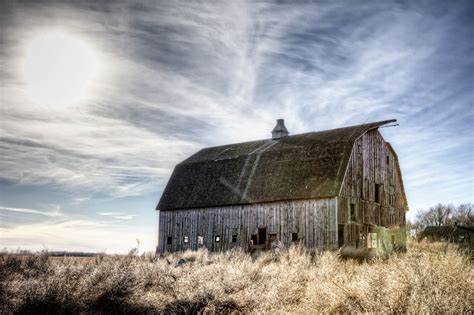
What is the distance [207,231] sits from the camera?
86.3ft

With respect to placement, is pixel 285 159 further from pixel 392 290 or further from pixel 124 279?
pixel 392 290

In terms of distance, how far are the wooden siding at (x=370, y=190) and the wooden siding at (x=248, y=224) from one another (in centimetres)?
103

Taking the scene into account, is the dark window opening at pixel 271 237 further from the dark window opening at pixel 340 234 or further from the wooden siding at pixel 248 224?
the dark window opening at pixel 340 234

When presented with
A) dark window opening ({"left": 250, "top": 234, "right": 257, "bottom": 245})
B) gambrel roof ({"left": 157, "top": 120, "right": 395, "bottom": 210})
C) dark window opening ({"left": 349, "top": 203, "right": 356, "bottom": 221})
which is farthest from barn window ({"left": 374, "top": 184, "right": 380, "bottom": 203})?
dark window opening ({"left": 250, "top": 234, "right": 257, "bottom": 245})

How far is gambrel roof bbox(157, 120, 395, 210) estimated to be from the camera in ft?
74.4

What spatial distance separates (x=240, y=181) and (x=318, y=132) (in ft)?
19.0

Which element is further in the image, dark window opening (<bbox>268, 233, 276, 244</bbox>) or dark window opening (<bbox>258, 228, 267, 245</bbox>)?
dark window opening (<bbox>258, 228, 267, 245</bbox>)

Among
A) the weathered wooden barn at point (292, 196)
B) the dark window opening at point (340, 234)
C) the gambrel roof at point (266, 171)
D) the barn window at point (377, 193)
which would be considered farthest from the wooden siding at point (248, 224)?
the barn window at point (377, 193)

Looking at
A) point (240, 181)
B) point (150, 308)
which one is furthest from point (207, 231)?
point (150, 308)

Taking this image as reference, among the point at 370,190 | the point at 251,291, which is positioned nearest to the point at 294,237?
the point at 370,190

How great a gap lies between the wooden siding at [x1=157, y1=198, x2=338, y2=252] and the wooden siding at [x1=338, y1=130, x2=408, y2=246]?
1.03 m

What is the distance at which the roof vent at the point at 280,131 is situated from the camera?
2966 cm

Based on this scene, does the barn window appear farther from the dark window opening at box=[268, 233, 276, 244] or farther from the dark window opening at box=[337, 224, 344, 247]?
the dark window opening at box=[268, 233, 276, 244]

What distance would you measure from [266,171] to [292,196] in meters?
3.06
